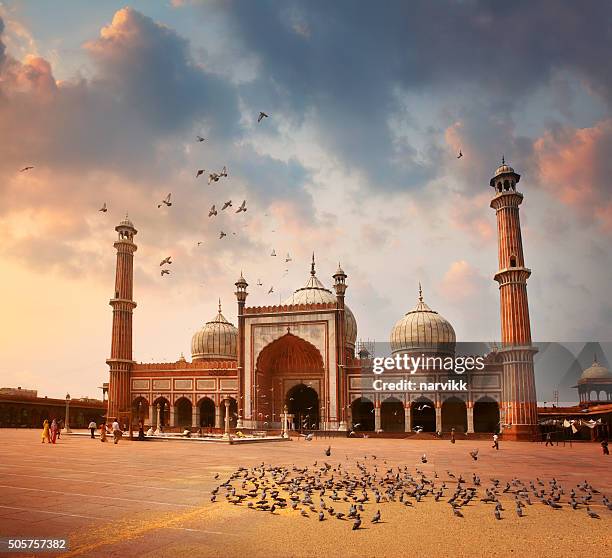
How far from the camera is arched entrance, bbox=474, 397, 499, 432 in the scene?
49.7 m

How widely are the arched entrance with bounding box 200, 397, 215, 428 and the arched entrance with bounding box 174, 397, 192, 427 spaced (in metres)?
1.12

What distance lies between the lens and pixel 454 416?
49.2 metres

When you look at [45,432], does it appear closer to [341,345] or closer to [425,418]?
[341,345]

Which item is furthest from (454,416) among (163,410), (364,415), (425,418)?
(163,410)

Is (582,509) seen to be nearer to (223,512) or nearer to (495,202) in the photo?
(223,512)

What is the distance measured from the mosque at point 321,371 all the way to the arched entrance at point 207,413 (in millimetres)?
93

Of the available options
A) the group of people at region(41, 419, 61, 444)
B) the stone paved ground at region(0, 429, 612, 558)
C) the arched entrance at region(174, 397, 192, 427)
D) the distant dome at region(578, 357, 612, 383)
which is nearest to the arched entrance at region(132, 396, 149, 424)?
the arched entrance at region(174, 397, 192, 427)

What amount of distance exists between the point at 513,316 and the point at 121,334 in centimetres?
3246

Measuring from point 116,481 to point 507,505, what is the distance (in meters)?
7.10

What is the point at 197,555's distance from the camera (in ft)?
19.4

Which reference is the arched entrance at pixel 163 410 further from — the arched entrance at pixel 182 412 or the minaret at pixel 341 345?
the minaret at pixel 341 345

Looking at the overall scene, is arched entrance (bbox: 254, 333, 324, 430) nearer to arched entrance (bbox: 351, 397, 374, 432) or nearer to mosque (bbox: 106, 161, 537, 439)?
mosque (bbox: 106, 161, 537, 439)

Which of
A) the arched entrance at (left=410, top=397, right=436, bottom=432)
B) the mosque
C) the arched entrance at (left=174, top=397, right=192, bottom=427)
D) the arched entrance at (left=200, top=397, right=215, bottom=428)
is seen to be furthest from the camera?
the arched entrance at (left=200, top=397, right=215, bottom=428)

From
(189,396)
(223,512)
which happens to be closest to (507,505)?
(223,512)
